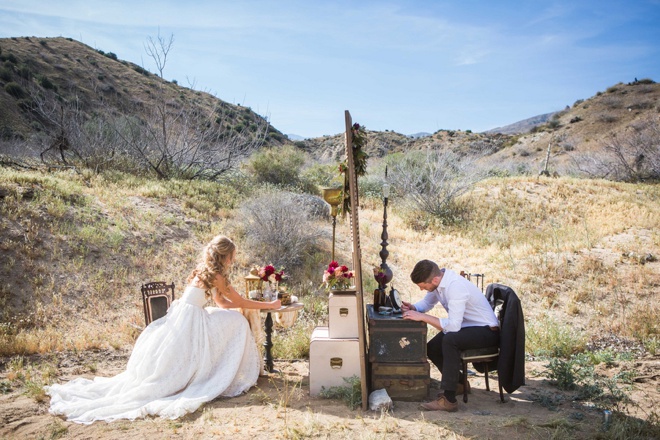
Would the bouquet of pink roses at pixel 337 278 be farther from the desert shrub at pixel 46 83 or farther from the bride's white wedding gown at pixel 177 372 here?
the desert shrub at pixel 46 83

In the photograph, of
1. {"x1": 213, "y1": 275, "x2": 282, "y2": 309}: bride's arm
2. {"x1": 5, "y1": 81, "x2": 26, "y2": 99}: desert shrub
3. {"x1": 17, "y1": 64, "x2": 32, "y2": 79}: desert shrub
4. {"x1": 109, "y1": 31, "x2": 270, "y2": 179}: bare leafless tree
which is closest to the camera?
{"x1": 213, "y1": 275, "x2": 282, "y2": 309}: bride's arm

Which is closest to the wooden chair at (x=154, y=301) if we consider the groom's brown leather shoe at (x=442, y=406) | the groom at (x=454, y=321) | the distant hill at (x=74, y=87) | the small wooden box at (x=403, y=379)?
the small wooden box at (x=403, y=379)

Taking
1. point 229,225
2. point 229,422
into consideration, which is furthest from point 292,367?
point 229,225

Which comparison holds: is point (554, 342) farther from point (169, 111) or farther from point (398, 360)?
point (169, 111)

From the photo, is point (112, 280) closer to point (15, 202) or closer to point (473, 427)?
point (15, 202)

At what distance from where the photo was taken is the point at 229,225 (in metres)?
10.9

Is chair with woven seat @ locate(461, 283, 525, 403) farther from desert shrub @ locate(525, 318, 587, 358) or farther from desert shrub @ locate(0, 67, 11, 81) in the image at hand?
desert shrub @ locate(0, 67, 11, 81)

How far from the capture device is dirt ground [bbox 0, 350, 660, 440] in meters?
3.44

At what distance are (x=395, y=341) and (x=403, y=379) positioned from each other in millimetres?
364

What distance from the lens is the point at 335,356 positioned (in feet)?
14.1

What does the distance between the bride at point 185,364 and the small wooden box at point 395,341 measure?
1.23 m

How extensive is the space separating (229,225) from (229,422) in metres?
7.61

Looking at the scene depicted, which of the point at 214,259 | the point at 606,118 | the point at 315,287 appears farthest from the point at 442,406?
the point at 606,118

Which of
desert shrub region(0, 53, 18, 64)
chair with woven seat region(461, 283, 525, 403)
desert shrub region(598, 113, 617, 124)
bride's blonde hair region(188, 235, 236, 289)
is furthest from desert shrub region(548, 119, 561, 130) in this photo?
bride's blonde hair region(188, 235, 236, 289)
